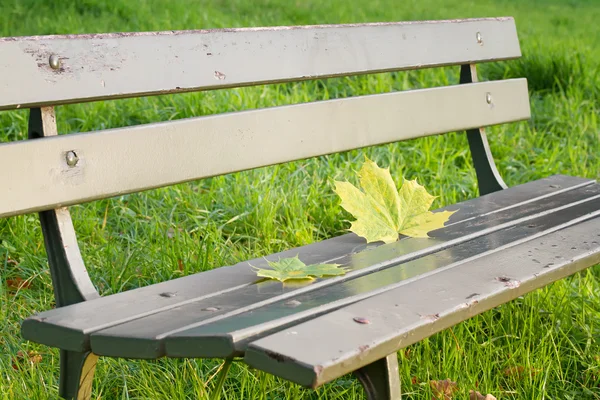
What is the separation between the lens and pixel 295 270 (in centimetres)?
161

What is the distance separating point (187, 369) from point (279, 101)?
1.92 m

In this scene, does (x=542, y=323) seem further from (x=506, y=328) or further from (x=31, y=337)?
(x=31, y=337)

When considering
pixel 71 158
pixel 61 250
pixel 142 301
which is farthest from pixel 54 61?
pixel 142 301

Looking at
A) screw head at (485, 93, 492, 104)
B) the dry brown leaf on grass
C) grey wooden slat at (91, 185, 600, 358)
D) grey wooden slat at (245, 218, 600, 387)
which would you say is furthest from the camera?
screw head at (485, 93, 492, 104)

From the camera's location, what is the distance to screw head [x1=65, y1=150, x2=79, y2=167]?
63.2 inches

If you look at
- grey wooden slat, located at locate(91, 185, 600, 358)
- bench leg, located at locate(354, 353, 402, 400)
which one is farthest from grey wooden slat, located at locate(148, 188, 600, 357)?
bench leg, located at locate(354, 353, 402, 400)

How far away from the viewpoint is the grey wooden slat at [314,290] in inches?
49.6

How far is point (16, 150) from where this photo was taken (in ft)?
4.96

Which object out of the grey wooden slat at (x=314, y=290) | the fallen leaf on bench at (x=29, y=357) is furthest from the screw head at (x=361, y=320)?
the fallen leaf on bench at (x=29, y=357)

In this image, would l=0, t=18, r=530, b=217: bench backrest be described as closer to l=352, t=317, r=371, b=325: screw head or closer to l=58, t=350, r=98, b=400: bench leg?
l=58, t=350, r=98, b=400: bench leg

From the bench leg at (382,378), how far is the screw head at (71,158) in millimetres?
707

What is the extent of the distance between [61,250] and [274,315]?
534 mm

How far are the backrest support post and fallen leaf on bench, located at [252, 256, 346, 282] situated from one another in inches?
13.9

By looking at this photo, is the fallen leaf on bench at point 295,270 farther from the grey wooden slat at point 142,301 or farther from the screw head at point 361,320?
the screw head at point 361,320
